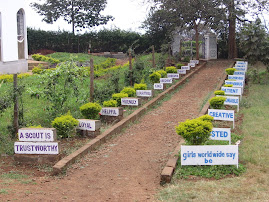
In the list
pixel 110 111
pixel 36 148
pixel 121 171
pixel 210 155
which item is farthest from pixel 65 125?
pixel 210 155

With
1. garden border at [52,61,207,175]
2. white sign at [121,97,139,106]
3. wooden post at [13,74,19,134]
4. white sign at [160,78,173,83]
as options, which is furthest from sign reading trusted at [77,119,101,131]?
white sign at [160,78,173,83]

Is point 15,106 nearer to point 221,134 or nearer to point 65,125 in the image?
point 65,125

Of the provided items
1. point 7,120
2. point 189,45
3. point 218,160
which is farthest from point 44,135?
point 189,45

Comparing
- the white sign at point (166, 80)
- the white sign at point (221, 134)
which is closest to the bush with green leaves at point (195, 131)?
the white sign at point (221, 134)

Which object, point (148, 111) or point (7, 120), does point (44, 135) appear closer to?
point (7, 120)

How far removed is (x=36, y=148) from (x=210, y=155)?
11.4 feet

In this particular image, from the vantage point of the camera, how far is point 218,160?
6617mm

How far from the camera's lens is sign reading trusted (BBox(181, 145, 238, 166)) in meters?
6.57

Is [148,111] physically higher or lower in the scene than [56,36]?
lower

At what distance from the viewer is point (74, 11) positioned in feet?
109

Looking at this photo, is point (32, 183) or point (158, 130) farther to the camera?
point (158, 130)

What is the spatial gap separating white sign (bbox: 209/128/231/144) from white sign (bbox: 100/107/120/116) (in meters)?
3.56

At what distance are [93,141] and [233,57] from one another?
21233 mm

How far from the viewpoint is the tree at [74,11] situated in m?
32.7
